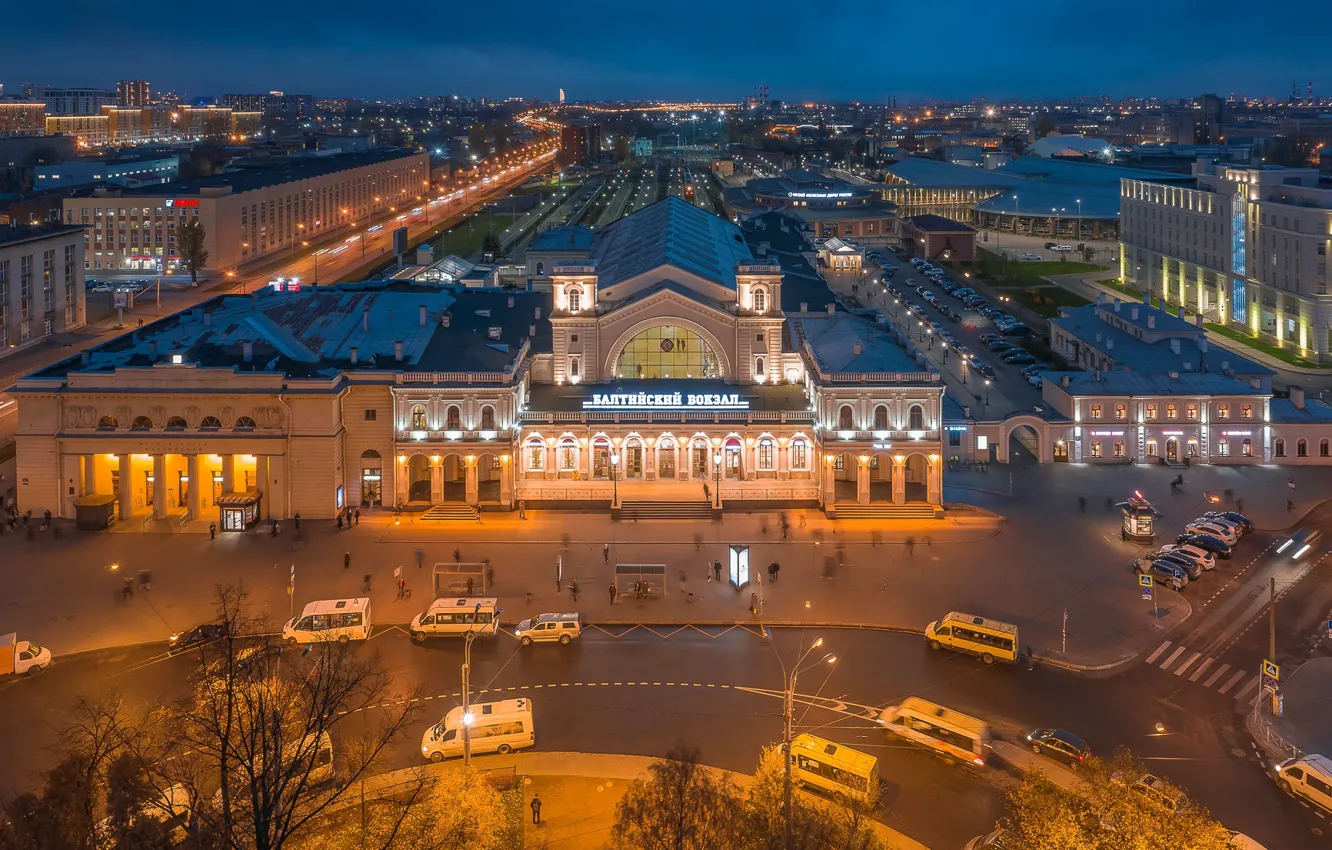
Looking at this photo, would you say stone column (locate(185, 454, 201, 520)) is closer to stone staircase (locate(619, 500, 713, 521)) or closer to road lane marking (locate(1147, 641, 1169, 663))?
stone staircase (locate(619, 500, 713, 521))

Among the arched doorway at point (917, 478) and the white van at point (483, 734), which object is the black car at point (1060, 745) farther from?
the arched doorway at point (917, 478)

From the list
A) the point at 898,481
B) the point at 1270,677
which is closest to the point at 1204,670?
the point at 1270,677

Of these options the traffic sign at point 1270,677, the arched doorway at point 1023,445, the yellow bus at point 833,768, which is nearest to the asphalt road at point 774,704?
the yellow bus at point 833,768

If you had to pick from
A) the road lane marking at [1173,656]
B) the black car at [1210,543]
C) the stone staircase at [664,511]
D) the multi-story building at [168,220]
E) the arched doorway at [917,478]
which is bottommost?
the road lane marking at [1173,656]

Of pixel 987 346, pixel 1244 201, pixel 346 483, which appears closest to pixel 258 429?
pixel 346 483

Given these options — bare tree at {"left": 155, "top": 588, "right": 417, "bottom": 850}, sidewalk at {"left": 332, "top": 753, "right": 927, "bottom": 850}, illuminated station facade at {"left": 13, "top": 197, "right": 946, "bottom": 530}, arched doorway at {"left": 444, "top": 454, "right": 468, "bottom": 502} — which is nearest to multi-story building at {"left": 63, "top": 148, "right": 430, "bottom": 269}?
illuminated station facade at {"left": 13, "top": 197, "right": 946, "bottom": 530}

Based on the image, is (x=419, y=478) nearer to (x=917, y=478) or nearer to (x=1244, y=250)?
(x=917, y=478)
